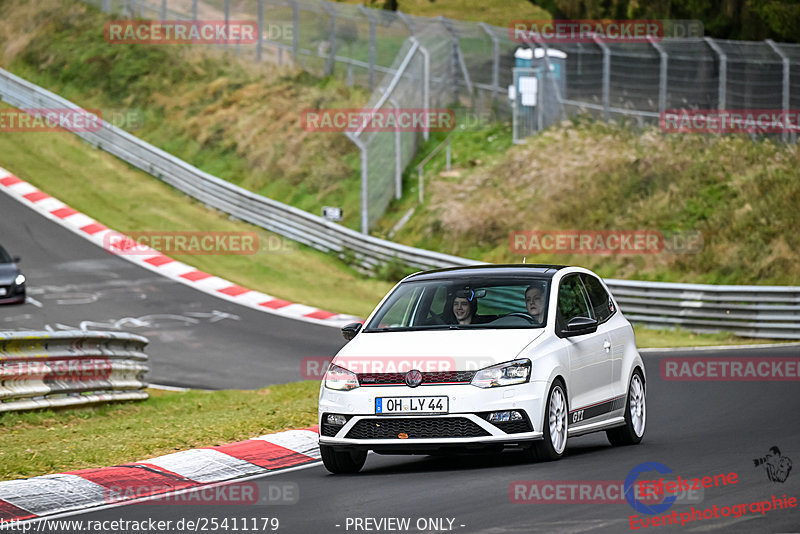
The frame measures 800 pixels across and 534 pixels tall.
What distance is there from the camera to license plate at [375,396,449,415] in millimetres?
10008

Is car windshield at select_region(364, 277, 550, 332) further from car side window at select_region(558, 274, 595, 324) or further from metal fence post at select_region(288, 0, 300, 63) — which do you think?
metal fence post at select_region(288, 0, 300, 63)

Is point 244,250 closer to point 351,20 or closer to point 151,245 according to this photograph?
point 151,245

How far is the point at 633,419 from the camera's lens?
12047 millimetres

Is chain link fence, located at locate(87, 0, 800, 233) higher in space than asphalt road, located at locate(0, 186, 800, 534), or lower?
higher

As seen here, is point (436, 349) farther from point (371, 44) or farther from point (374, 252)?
point (371, 44)

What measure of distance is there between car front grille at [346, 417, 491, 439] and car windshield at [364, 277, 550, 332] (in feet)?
3.39

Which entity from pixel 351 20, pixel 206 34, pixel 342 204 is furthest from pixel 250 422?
pixel 206 34

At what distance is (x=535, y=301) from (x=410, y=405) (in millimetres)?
1658

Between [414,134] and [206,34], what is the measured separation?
12609 millimetres

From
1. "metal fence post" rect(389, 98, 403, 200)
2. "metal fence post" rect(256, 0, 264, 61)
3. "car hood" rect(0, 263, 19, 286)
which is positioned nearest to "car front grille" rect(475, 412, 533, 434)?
"car hood" rect(0, 263, 19, 286)

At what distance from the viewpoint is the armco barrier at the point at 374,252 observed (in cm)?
2523

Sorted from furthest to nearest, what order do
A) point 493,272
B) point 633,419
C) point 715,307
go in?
point 715,307
point 633,419
point 493,272

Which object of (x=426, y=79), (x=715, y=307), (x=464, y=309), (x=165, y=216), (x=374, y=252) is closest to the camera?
(x=464, y=309)

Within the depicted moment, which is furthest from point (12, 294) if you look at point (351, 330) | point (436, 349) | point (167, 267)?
point (436, 349)
